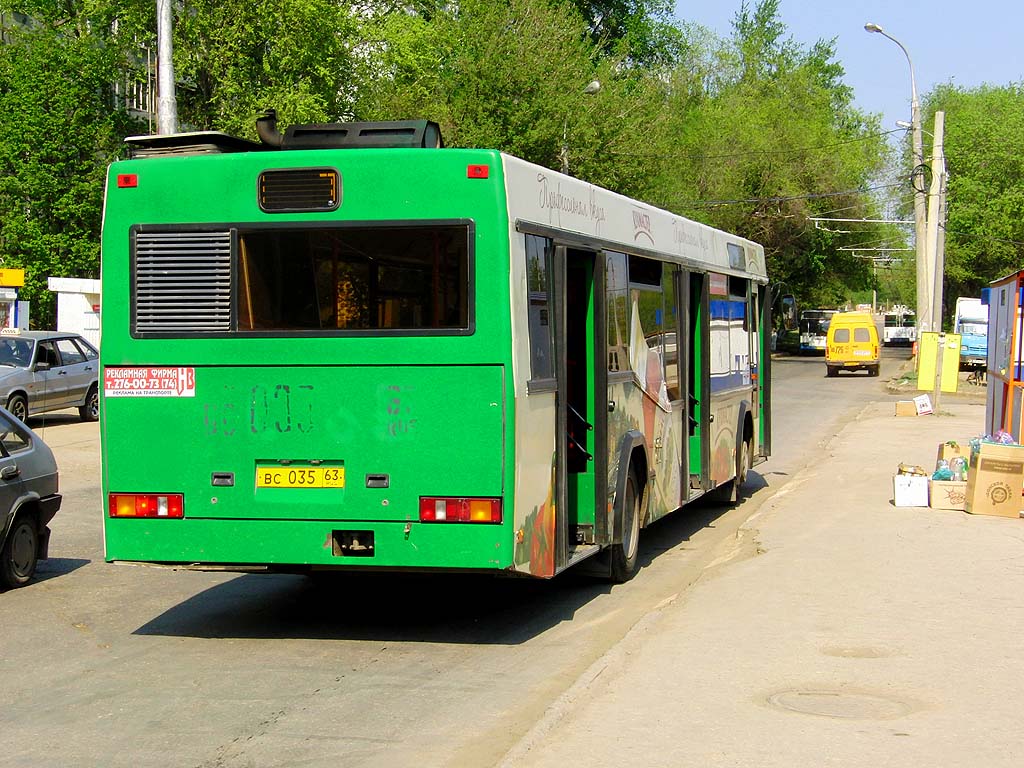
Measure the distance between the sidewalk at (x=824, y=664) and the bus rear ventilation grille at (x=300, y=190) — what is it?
3.14m

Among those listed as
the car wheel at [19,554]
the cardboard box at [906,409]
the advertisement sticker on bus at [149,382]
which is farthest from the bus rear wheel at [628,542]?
the cardboard box at [906,409]

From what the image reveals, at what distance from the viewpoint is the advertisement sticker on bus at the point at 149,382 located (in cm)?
816

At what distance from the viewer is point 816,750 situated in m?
A: 5.57

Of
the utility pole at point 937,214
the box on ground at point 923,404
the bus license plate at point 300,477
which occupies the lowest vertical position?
the box on ground at point 923,404

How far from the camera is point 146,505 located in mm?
8195

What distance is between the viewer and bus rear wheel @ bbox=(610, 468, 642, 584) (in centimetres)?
1043

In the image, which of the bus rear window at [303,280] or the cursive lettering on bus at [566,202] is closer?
the bus rear window at [303,280]

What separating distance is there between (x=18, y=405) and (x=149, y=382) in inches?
724

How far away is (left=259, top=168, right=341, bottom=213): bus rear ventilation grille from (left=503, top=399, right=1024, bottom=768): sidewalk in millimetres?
3144

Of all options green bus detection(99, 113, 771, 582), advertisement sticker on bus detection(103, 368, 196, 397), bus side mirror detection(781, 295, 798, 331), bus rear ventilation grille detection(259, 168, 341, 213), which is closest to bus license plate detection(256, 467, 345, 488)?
green bus detection(99, 113, 771, 582)

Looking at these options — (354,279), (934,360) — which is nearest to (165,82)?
(354,279)

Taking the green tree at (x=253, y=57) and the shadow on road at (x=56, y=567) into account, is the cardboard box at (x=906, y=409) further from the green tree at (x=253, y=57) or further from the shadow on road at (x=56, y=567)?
the green tree at (x=253, y=57)

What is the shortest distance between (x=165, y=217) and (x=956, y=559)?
6593 millimetres

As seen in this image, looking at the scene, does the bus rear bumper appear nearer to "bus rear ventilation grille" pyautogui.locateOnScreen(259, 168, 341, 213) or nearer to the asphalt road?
the asphalt road
